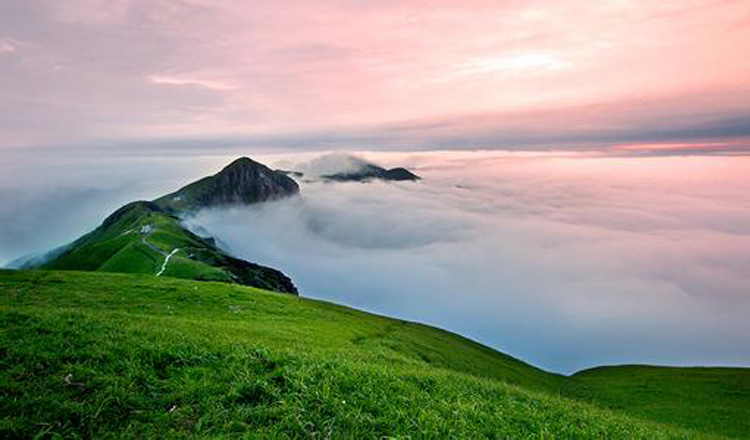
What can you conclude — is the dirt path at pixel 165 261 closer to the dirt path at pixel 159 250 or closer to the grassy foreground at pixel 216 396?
the dirt path at pixel 159 250

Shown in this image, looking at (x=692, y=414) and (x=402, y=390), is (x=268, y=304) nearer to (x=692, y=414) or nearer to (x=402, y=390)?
(x=402, y=390)

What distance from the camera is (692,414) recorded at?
Answer: 42125 mm

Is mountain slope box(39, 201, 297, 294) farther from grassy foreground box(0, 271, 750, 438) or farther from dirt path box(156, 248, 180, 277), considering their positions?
grassy foreground box(0, 271, 750, 438)

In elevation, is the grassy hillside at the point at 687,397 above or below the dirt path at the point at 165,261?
below

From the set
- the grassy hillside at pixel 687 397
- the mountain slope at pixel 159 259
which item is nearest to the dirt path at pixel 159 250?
the mountain slope at pixel 159 259

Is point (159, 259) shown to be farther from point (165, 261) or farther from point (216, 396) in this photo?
point (216, 396)

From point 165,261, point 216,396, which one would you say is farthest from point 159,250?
point 216,396

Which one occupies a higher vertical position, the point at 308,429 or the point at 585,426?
the point at 308,429

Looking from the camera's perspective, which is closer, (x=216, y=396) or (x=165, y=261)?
(x=216, y=396)

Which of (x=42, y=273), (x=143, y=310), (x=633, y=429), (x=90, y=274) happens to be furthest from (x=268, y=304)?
(x=633, y=429)

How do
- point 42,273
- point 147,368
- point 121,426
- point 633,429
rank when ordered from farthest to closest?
point 42,273
point 633,429
point 147,368
point 121,426

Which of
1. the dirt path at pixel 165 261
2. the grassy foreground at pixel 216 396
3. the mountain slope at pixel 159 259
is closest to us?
the grassy foreground at pixel 216 396

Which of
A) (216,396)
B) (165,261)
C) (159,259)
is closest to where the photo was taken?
(216,396)

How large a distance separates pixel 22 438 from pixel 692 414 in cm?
5719
